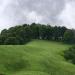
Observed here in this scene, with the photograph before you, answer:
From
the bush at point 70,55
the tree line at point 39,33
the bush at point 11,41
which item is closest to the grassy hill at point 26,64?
the bush at point 70,55

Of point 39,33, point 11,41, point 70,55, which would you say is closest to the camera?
point 70,55

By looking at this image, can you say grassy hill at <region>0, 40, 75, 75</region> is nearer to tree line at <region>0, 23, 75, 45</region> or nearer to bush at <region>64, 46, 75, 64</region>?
bush at <region>64, 46, 75, 64</region>

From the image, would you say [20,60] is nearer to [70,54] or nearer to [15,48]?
[15,48]

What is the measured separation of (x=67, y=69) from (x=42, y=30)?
99.2m

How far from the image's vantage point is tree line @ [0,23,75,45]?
158m

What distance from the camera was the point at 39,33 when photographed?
17238cm

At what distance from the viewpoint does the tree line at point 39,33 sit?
15812cm

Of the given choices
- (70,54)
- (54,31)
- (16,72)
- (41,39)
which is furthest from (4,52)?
(54,31)

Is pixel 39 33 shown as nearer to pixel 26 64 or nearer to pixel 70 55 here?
pixel 70 55

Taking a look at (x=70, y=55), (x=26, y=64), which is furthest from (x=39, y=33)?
(x=26, y=64)

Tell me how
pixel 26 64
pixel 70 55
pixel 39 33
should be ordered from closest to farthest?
pixel 26 64 → pixel 70 55 → pixel 39 33

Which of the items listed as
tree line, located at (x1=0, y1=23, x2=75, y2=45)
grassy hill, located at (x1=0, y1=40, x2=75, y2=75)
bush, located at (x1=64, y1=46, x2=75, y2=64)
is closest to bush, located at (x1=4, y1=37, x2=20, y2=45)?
tree line, located at (x1=0, y1=23, x2=75, y2=45)

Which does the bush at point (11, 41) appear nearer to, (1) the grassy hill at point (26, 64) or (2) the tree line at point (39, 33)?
(2) the tree line at point (39, 33)

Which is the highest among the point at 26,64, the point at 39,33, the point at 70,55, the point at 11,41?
the point at 39,33
